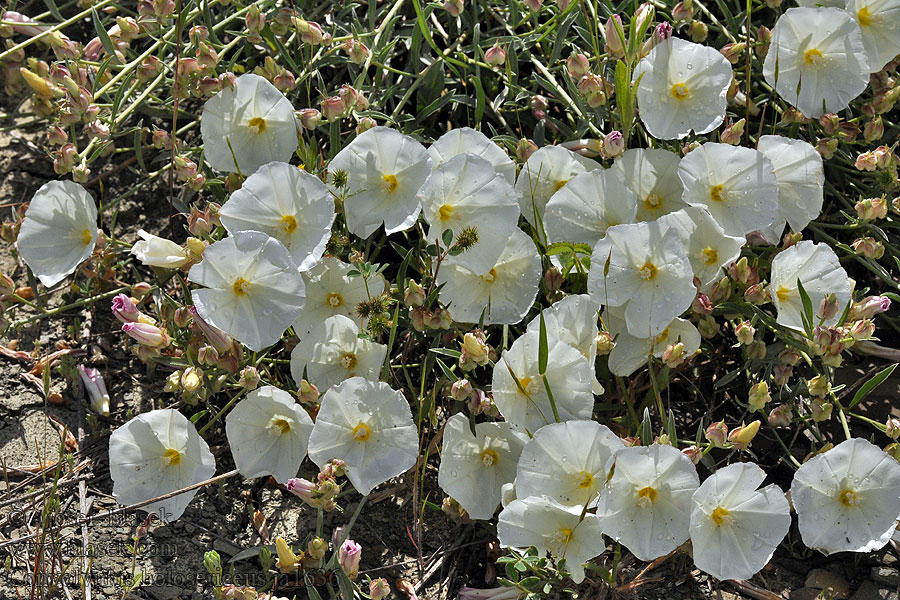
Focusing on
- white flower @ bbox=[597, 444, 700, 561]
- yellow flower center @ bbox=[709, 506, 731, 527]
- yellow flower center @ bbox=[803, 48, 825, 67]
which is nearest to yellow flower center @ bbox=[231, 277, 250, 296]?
white flower @ bbox=[597, 444, 700, 561]

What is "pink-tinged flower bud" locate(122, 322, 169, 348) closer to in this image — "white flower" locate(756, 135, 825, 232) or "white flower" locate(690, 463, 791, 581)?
"white flower" locate(690, 463, 791, 581)

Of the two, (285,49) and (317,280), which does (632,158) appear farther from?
(285,49)

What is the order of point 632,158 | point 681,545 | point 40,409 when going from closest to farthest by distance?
1. point 681,545
2. point 632,158
3. point 40,409

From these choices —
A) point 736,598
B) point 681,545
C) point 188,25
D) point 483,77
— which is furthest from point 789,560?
point 188,25

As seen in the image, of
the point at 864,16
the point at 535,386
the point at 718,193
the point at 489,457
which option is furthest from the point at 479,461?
the point at 864,16

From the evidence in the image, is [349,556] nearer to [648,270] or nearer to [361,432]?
[361,432]

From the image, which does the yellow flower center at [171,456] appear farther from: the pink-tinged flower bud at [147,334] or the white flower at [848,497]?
the white flower at [848,497]
